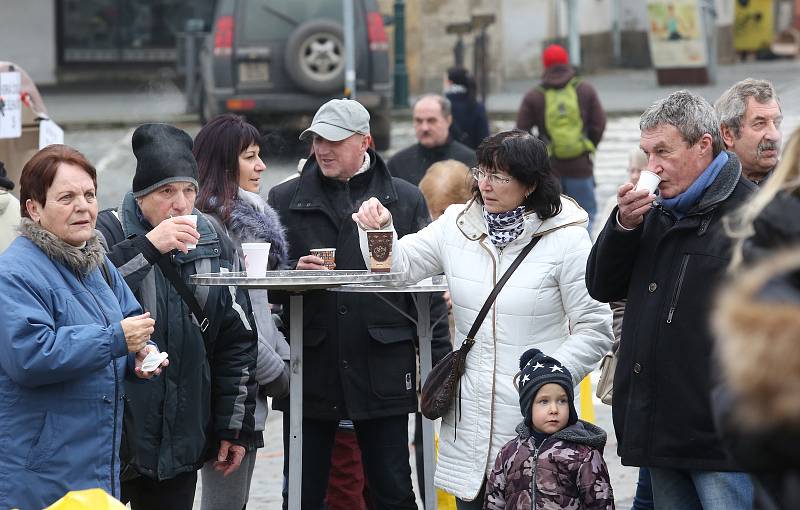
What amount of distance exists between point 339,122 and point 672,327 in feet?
5.90

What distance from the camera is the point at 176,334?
189 inches

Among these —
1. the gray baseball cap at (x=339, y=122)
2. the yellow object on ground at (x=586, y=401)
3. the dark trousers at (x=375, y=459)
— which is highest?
the gray baseball cap at (x=339, y=122)

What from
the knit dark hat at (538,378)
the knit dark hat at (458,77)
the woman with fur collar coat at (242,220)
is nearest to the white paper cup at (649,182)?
the knit dark hat at (538,378)

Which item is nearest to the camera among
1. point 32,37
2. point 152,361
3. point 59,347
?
point 59,347

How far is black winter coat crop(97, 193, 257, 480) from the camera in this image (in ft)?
15.5

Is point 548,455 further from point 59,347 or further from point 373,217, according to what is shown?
point 59,347

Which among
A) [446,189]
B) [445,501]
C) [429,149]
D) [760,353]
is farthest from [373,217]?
[429,149]

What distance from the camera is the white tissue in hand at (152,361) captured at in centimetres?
437

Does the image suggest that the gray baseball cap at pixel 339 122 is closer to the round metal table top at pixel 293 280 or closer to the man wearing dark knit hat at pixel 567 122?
the round metal table top at pixel 293 280

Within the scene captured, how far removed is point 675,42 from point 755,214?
2271cm

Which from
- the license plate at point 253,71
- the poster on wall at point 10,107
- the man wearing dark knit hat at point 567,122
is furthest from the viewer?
the license plate at point 253,71

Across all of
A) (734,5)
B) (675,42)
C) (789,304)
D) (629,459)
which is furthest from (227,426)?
(734,5)

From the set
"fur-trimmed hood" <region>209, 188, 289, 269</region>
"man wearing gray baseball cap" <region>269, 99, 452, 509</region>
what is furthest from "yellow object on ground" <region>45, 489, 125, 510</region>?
"man wearing gray baseball cap" <region>269, 99, 452, 509</region>

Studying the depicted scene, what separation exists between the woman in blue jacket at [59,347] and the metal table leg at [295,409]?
0.99m
